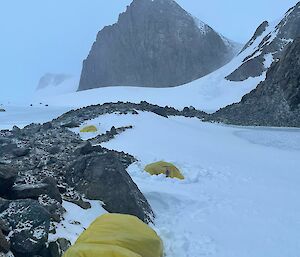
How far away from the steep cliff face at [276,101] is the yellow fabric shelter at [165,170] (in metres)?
17.7

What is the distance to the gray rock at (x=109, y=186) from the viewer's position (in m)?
7.84

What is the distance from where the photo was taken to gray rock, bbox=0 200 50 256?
17.6 ft

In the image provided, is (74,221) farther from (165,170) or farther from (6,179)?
(165,170)

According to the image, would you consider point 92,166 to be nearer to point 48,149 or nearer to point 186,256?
point 186,256

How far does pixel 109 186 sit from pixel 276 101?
25.6 m

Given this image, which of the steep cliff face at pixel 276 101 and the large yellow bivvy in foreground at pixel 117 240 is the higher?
the steep cliff face at pixel 276 101

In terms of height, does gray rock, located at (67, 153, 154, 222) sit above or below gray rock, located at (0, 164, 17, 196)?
below

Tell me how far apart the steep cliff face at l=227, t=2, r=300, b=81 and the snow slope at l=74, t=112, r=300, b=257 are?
4213 centimetres

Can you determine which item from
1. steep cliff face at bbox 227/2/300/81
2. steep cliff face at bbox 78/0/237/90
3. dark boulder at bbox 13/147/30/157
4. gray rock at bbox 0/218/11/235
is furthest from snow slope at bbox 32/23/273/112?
gray rock at bbox 0/218/11/235

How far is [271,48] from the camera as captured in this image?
6128cm

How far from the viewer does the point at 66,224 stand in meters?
6.54

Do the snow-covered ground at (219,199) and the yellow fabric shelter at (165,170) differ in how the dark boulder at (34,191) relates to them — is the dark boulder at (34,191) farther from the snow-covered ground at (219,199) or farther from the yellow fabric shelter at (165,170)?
the yellow fabric shelter at (165,170)

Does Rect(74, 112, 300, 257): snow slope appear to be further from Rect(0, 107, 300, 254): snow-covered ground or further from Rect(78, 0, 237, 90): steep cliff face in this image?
Rect(78, 0, 237, 90): steep cliff face

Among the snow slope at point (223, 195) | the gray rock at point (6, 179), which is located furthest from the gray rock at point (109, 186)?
the gray rock at point (6, 179)
